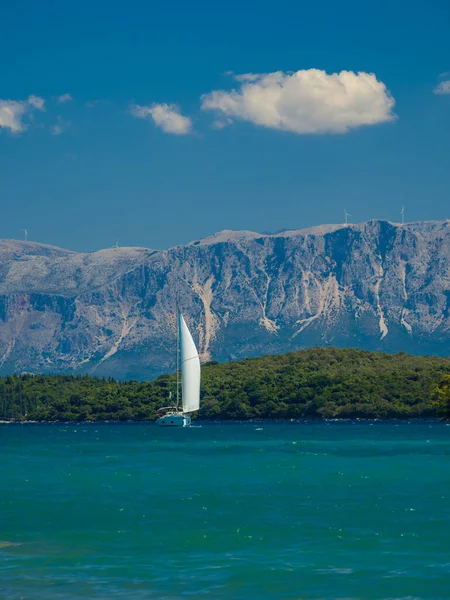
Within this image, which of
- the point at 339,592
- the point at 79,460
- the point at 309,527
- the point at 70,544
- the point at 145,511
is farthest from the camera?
the point at 79,460

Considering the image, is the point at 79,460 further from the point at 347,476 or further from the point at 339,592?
the point at 339,592

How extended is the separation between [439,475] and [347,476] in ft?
26.2

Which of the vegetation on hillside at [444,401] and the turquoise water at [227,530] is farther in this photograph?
the vegetation on hillside at [444,401]

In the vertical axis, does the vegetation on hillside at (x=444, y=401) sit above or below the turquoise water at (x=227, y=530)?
above

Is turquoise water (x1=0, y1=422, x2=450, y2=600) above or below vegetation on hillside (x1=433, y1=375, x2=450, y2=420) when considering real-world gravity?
below

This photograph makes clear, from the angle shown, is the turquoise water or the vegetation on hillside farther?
the vegetation on hillside

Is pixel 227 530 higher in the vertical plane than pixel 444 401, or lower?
lower

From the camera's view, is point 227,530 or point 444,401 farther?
point 444,401

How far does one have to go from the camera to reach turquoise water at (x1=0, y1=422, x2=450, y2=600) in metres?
39.9

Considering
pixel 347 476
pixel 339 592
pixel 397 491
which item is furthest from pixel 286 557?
pixel 347 476

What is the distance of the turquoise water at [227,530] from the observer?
131 ft

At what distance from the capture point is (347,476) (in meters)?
87.8

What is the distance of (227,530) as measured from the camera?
54281mm

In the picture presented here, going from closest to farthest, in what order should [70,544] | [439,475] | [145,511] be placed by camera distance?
1. [70,544]
2. [145,511]
3. [439,475]
